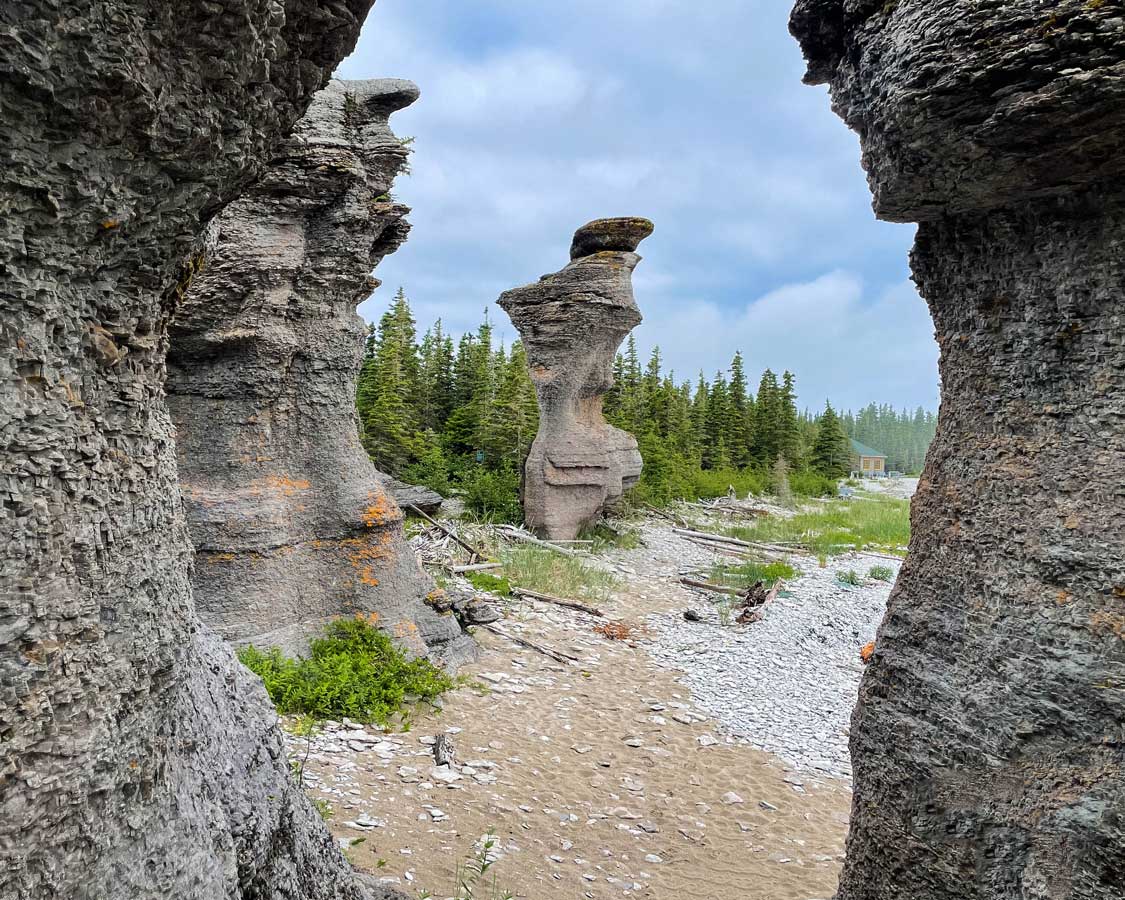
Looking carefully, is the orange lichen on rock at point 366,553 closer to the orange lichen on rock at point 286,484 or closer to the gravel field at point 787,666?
the orange lichen on rock at point 286,484

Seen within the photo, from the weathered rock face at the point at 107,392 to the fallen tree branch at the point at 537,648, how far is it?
6.08 m

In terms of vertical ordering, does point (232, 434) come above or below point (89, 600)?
above

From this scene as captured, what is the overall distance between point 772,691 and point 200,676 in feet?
21.6

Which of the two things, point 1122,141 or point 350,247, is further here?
point 350,247

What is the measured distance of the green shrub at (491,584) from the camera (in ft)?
32.3

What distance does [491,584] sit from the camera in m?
9.96

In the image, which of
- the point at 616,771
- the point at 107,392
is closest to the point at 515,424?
the point at 616,771

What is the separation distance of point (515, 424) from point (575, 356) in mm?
4596

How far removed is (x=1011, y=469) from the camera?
8.72 feet

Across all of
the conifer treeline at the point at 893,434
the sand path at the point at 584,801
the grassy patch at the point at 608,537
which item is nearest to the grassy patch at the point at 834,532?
the grassy patch at the point at 608,537

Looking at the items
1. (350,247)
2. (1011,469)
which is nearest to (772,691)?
(1011,469)

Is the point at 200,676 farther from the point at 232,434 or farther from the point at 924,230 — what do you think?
the point at 232,434

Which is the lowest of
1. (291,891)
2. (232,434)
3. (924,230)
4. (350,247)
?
(291,891)

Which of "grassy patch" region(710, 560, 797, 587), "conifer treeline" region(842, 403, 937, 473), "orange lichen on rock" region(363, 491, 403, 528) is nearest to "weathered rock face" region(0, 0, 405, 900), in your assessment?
"orange lichen on rock" region(363, 491, 403, 528)
